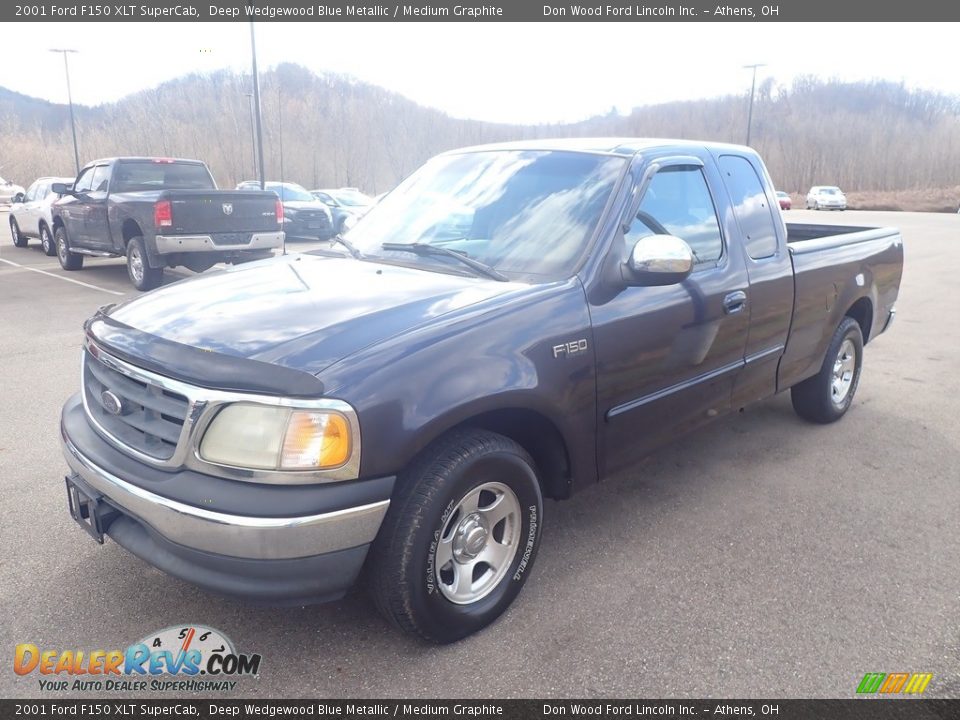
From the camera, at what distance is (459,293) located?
2.95 m

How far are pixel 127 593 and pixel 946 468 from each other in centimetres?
464

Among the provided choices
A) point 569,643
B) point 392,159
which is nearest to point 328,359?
point 569,643

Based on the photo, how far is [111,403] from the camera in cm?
273

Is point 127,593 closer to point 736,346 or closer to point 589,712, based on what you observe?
point 589,712

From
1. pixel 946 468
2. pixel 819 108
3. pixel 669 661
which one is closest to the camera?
pixel 669 661

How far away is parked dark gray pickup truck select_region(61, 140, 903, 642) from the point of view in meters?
2.31

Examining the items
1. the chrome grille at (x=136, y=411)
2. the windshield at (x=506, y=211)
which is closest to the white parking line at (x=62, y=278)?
the windshield at (x=506, y=211)

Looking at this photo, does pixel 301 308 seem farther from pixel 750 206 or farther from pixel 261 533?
pixel 750 206

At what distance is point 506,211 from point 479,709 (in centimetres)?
220

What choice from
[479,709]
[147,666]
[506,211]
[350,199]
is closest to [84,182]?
[506,211]

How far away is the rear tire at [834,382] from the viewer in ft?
16.8

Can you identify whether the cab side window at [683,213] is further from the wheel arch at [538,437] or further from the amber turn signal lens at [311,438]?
the amber turn signal lens at [311,438]

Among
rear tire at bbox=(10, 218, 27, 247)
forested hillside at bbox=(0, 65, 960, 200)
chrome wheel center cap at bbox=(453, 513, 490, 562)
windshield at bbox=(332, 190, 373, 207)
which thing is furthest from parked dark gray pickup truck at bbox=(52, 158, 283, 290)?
forested hillside at bbox=(0, 65, 960, 200)

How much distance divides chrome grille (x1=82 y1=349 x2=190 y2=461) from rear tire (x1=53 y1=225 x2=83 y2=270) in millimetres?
12184
